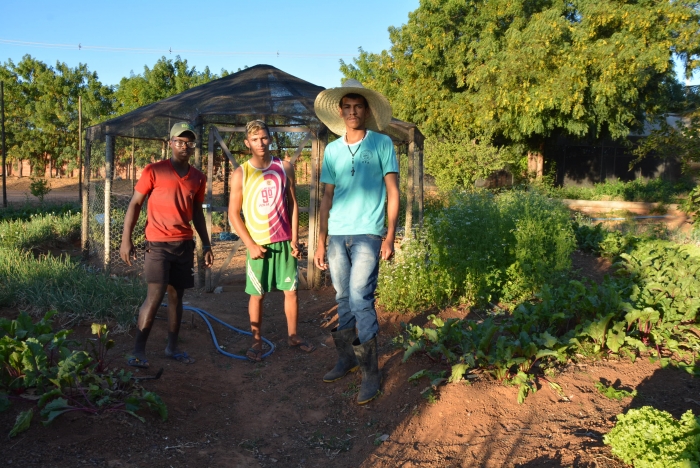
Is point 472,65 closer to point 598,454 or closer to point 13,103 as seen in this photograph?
point 598,454

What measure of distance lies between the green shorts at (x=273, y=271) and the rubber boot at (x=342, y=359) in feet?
2.39

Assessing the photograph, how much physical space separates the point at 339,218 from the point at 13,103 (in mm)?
34107

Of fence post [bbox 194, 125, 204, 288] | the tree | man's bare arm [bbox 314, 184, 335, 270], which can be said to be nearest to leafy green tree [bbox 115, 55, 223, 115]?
the tree

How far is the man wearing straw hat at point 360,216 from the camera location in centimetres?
398

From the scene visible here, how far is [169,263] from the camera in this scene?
4590 millimetres

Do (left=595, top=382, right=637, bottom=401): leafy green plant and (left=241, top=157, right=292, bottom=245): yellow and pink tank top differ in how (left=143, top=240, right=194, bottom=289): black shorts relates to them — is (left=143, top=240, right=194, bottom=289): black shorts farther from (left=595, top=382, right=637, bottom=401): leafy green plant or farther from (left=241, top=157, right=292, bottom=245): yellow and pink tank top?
(left=595, top=382, right=637, bottom=401): leafy green plant

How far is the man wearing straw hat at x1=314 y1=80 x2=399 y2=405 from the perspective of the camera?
398 centimetres

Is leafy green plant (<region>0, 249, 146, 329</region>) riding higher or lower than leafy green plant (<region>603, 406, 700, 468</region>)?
Answer: higher

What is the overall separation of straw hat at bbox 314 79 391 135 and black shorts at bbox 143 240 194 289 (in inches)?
59.4

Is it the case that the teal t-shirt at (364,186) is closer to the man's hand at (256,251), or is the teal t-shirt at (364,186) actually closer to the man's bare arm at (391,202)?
the man's bare arm at (391,202)

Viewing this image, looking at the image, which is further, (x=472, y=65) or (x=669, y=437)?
(x=472, y=65)

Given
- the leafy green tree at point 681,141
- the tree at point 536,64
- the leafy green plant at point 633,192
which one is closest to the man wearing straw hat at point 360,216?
the leafy green tree at point 681,141

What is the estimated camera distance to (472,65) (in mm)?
20125

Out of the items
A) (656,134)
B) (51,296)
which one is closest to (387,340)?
(51,296)
